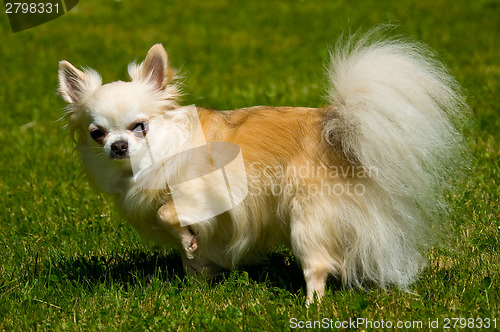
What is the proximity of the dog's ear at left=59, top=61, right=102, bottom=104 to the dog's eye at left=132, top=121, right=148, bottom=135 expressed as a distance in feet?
1.24

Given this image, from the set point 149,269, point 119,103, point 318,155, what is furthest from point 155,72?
point 149,269

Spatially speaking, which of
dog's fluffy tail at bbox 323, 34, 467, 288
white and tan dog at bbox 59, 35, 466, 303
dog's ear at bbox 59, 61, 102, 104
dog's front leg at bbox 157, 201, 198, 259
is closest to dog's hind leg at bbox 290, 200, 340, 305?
white and tan dog at bbox 59, 35, 466, 303

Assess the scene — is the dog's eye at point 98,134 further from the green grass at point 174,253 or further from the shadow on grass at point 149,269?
the shadow on grass at point 149,269

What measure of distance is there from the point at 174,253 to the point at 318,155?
4.69ft

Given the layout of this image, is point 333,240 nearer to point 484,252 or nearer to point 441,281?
point 441,281

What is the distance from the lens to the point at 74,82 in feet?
11.6

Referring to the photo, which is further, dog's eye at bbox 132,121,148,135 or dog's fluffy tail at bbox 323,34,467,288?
dog's eye at bbox 132,121,148,135

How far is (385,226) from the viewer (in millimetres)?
3230

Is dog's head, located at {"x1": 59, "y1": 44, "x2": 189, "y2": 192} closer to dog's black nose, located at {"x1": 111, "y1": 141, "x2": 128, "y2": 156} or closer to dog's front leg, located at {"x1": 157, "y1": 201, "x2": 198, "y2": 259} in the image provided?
dog's black nose, located at {"x1": 111, "y1": 141, "x2": 128, "y2": 156}

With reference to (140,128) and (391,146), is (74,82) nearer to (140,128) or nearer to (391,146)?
(140,128)

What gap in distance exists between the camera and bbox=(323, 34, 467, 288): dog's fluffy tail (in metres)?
3.12

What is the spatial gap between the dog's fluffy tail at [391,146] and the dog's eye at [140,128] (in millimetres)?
961

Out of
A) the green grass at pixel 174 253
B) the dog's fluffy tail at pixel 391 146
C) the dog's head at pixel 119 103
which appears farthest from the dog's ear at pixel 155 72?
the dog's fluffy tail at pixel 391 146

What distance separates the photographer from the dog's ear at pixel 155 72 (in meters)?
3.45
